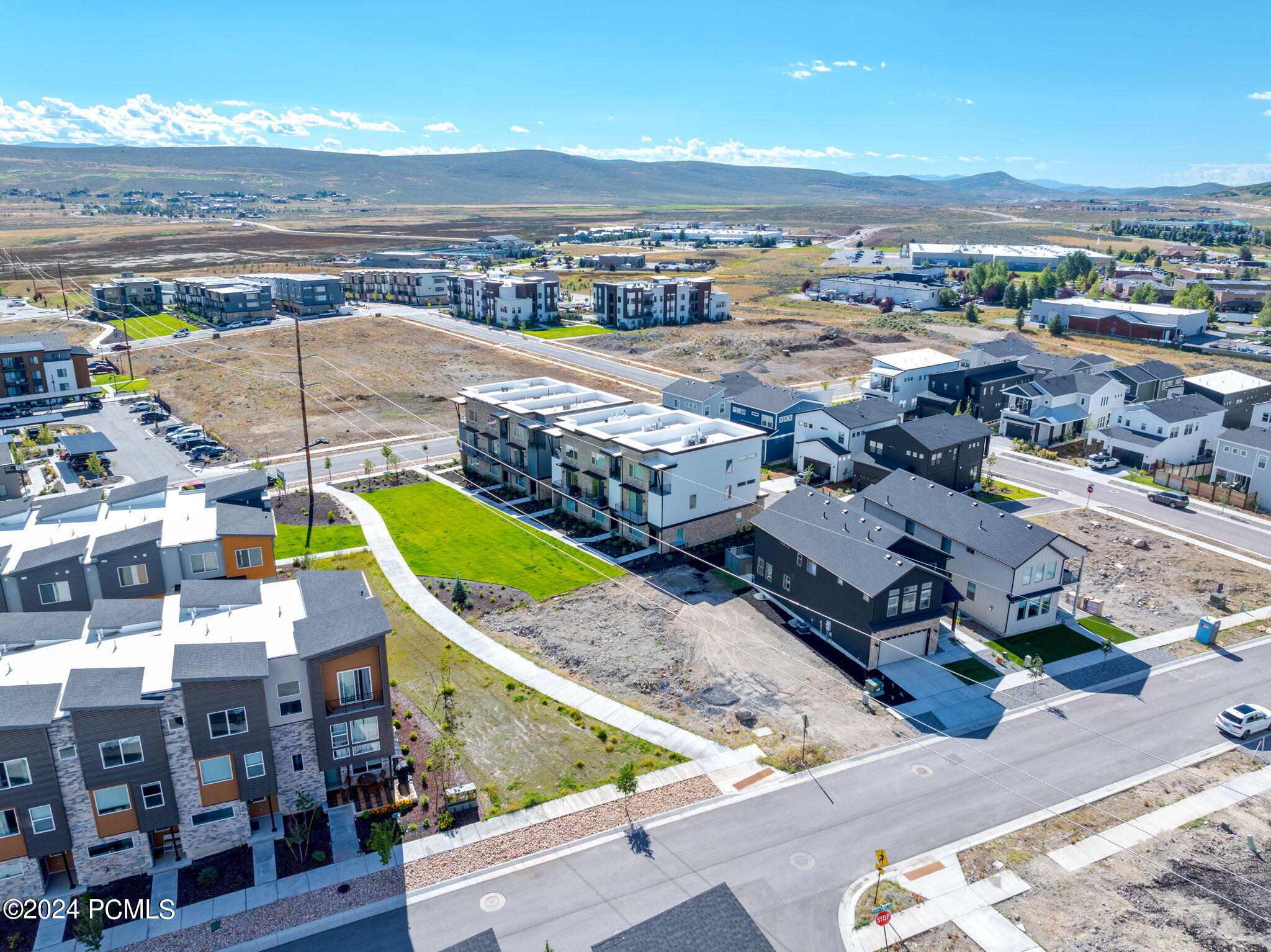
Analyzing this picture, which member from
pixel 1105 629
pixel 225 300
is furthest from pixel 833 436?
pixel 225 300

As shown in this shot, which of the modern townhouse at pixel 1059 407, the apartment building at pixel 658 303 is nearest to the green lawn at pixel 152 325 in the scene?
Answer: the apartment building at pixel 658 303

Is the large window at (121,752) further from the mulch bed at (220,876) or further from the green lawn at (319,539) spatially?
the green lawn at (319,539)

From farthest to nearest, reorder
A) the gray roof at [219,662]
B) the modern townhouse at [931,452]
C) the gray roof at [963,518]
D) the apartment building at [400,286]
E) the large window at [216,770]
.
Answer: the apartment building at [400,286], the modern townhouse at [931,452], the gray roof at [963,518], the large window at [216,770], the gray roof at [219,662]

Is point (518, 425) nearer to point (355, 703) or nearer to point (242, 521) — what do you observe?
point (242, 521)

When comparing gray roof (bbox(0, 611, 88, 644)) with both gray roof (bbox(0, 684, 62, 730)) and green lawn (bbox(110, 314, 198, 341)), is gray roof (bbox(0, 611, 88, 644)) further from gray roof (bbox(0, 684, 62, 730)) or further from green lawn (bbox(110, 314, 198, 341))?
green lawn (bbox(110, 314, 198, 341))

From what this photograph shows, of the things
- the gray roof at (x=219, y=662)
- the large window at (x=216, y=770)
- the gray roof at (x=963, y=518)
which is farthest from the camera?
the gray roof at (x=963, y=518)

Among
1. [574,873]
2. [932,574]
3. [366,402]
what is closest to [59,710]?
[574,873]

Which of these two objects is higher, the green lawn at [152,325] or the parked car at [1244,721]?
the green lawn at [152,325]

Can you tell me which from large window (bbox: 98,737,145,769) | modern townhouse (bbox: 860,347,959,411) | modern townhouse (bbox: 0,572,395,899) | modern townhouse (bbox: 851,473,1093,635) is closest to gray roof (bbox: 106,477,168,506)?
modern townhouse (bbox: 0,572,395,899)
